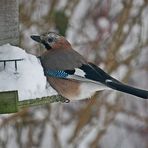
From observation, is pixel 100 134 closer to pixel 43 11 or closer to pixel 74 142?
pixel 74 142

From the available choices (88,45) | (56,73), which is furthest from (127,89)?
(88,45)

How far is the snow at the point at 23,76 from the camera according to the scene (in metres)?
3.62

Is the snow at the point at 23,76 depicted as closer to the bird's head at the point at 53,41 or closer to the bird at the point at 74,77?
the bird at the point at 74,77

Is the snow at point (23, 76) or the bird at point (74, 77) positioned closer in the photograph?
the snow at point (23, 76)

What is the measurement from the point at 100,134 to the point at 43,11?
54.5 inches

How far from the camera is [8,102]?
341 cm

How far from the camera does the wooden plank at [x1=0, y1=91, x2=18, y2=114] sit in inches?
134

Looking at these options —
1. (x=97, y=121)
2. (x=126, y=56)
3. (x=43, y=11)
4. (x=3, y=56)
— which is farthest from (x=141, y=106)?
(x=3, y=56)

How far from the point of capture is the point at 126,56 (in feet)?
22.1

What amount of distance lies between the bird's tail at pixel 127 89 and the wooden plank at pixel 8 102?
2.69ft

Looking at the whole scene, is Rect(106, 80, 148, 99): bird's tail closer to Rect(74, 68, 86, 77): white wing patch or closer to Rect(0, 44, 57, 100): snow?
Rect(74, 68, 86, 77): white wing patch

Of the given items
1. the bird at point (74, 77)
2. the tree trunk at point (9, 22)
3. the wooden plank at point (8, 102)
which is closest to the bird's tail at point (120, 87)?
the bird at point (74, 77)

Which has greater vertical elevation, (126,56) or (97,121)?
(126,56)

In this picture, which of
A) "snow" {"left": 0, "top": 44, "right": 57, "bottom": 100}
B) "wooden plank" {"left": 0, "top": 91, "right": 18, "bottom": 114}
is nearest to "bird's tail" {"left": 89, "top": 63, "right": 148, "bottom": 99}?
"snow" {"left": 0, "top": 44, "right": 57, "bottom": 100}
